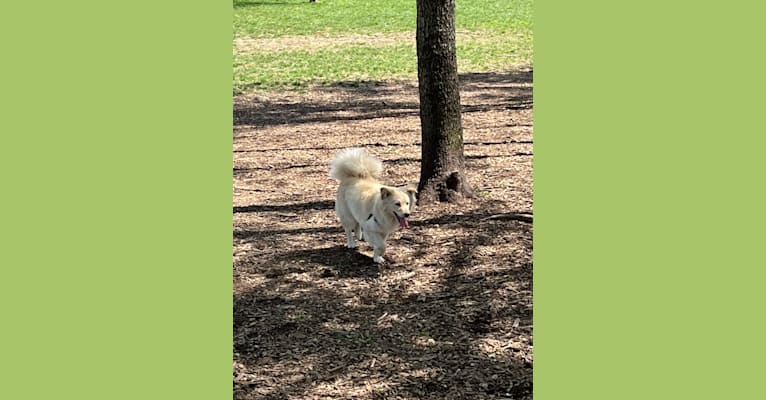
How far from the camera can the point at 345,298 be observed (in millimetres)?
6371

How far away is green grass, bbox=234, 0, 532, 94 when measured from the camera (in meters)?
17.3

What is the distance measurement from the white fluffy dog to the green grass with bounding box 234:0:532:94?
867cm

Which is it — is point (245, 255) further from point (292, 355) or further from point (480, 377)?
point (480, 377)

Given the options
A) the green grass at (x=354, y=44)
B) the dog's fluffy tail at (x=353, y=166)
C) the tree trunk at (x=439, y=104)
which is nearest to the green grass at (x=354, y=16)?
the green grass at (x=354, y=44)

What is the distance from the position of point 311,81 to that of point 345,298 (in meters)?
10.5

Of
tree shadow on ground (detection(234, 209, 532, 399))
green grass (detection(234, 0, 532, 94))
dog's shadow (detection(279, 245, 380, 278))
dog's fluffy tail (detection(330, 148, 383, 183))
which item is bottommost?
tree shadow on ground (detection(234, 209, 532, 399))

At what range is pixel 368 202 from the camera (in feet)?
22.5

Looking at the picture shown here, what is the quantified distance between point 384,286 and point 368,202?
2.21 ft

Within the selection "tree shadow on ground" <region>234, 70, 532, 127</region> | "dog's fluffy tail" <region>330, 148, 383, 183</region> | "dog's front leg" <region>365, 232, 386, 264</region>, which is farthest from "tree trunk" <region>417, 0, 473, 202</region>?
"tree shadow on ground" <region>234, 70, 532, 127</region>

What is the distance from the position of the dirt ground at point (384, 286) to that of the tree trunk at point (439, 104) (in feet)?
0.62

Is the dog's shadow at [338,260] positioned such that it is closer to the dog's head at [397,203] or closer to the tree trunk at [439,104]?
the dog's head at [397,203]

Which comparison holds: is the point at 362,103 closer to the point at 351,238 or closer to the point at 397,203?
the point at 351,238

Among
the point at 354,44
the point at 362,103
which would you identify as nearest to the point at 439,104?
the point at 362,103

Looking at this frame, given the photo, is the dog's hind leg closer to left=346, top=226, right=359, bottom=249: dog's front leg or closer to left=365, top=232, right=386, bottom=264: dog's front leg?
left=346, top=226, right=359, bottom=249: dog's front leg
